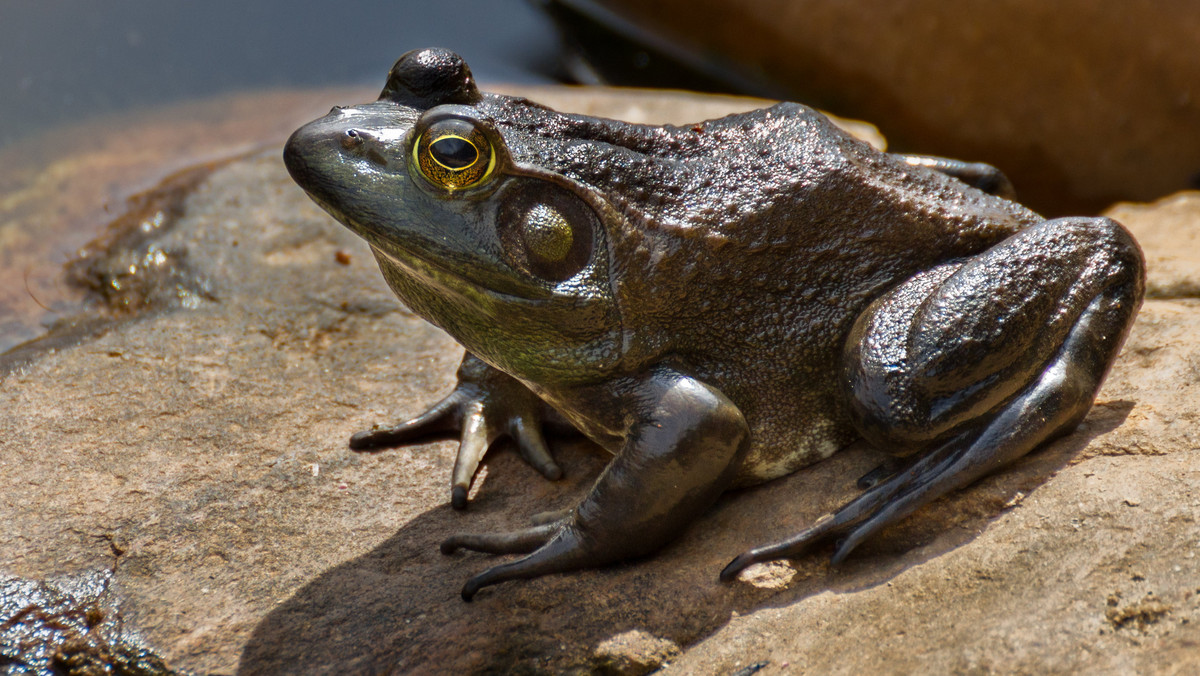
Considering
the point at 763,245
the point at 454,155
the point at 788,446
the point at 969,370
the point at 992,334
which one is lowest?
the point at 788,446

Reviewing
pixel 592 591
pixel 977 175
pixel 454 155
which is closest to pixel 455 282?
pixel 454 155

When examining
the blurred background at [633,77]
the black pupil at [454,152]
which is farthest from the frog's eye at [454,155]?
the blurred background at [633,77]

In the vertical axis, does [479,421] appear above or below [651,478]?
below

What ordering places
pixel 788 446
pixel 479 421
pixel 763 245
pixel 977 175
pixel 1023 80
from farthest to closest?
pixel 1023 80
pixel 977 175
pixel 479 421
pixel 788 446
pixel 763 245

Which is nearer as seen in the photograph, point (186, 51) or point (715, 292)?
point (715, 292)

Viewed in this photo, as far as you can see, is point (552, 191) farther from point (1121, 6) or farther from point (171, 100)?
point (171, 100)

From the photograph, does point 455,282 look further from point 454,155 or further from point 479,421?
point 479,421

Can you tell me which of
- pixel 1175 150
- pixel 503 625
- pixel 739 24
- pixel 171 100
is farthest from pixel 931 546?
pixel 171 100

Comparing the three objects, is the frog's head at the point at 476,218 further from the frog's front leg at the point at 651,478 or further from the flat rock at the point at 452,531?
the flat rock at the point at 452,531
